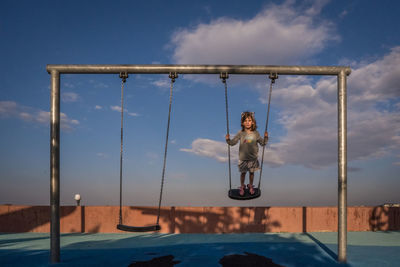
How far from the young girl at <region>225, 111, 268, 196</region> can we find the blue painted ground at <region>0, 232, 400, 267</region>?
1.91m

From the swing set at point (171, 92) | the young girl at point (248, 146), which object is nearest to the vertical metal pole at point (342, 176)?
the swing set at point (171, 92)

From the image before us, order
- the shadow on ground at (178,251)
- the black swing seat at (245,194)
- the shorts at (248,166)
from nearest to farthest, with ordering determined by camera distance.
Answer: the black swing seat at (245,194), the shadow on ground at (178,251), the shorts at (248,166)

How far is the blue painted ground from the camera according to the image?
635 centimetres

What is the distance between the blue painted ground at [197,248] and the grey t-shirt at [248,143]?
2231 millimetres

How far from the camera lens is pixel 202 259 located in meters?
6.38

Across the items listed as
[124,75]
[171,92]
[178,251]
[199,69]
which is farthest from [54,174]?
[199,69]

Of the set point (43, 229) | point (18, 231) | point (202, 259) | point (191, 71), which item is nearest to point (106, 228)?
point (43, 229)

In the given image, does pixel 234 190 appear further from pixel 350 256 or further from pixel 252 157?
pixel 350 256

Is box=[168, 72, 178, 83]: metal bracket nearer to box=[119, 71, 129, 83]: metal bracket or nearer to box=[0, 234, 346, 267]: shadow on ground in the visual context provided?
box=[119, 71, 129, 83]: metal bracket

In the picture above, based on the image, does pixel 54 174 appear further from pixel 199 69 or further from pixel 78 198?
pixel 78 198

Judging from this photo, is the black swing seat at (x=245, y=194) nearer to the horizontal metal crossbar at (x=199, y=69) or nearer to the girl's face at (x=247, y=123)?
the girl's face at (x=247, y=123)

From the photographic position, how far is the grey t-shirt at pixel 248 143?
6504 mm

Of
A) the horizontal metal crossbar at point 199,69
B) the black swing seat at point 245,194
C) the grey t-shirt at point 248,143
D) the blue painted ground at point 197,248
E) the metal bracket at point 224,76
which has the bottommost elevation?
the blue painted ground at point 197,248

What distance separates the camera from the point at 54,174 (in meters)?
6.13
